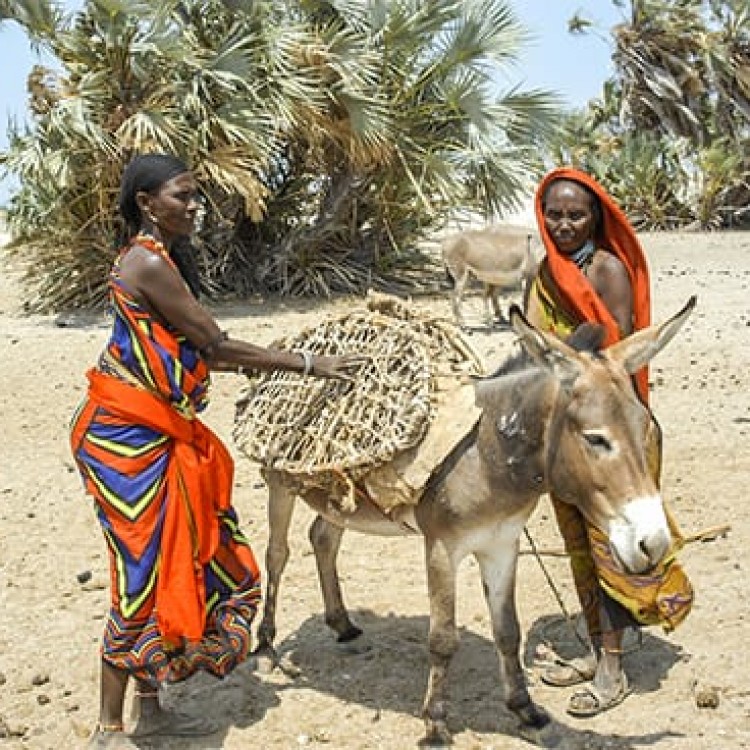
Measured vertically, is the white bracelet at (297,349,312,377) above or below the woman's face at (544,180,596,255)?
below

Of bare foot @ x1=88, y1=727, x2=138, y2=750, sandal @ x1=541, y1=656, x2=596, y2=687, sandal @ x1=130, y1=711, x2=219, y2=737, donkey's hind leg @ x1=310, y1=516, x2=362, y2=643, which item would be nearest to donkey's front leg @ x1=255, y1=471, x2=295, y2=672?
donkey's hind leg @ x1=310, y1=516, x2=362, y2=643

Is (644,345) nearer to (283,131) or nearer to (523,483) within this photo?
(523,483)

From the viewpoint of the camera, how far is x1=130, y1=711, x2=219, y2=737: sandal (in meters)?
4.01

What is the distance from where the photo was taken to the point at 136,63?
1311 cm

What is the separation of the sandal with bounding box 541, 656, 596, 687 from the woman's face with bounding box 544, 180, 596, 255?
5.69ft

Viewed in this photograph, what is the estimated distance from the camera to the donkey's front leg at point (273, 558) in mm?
4629

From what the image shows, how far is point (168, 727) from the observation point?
4.04 meters

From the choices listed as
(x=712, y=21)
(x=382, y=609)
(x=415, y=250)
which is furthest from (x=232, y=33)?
(x=712, y=21)

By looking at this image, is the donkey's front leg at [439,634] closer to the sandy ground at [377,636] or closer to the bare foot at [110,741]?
the sandy ground at [377,636]

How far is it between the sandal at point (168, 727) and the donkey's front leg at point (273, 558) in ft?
1.79

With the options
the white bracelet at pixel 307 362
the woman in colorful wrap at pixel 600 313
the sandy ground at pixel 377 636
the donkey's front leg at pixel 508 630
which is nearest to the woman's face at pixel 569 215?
the woman in colorful wrap at pixel 600 313

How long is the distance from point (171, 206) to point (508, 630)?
1.95 meters

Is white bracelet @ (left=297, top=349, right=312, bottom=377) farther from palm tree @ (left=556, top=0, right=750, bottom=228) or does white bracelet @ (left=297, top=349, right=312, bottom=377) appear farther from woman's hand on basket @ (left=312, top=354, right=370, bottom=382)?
palm tree @ (left=556, top=0, right=750, bottom=228)

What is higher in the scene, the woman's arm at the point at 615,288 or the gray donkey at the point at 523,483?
the woman's arm at the point at 615,288
